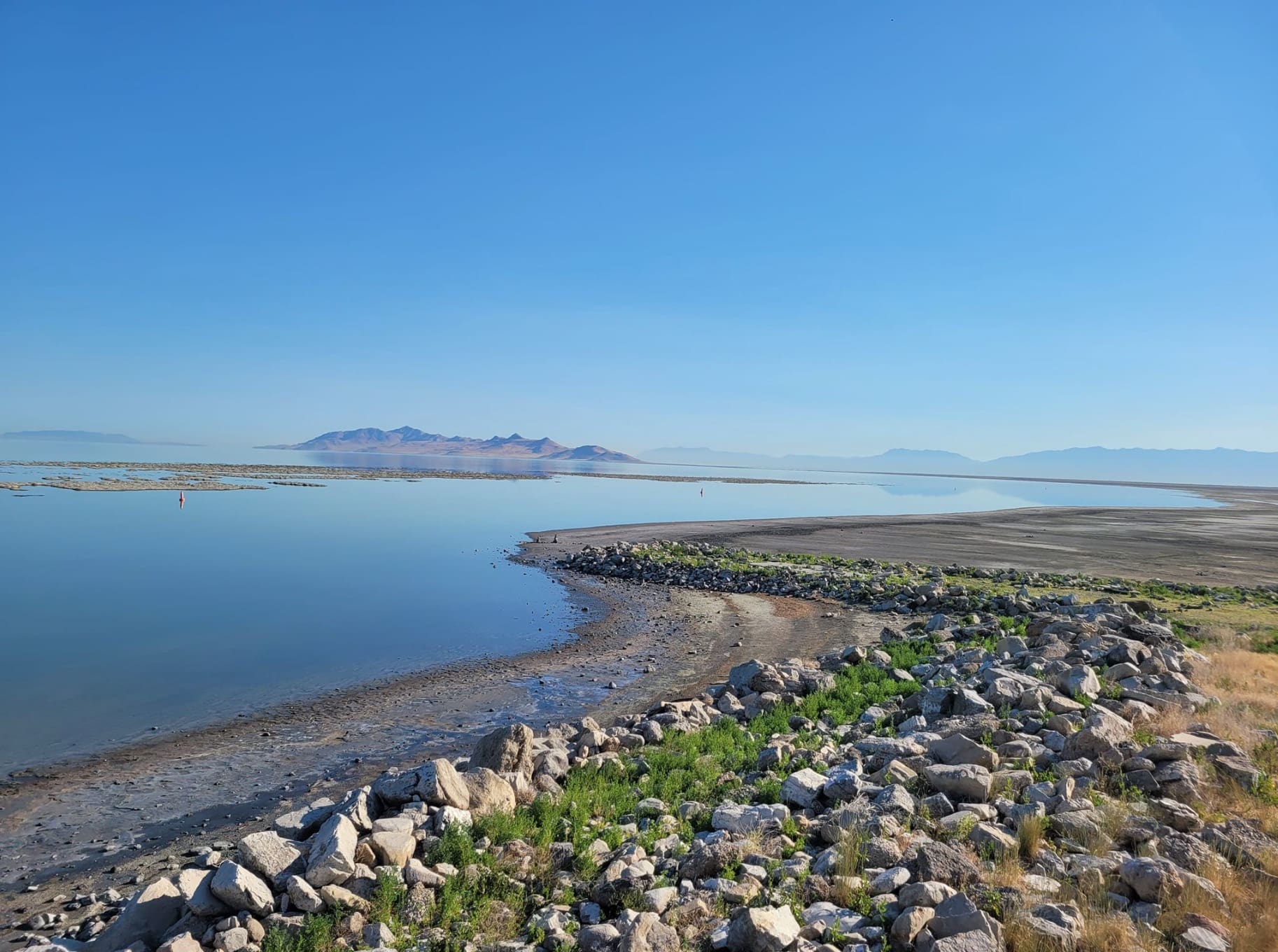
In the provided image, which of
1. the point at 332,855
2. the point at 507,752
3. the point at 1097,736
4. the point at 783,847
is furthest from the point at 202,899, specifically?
the point at 1097,736

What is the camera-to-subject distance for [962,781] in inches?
335

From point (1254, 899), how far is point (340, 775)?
12006 millimetres

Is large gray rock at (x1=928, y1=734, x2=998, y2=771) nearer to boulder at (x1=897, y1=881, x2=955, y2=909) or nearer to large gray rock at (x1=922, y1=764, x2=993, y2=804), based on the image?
large gray rock at (x1=922, y1=764, x2=993, y2=804)

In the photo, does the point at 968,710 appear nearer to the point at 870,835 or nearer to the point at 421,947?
the point at 870,835

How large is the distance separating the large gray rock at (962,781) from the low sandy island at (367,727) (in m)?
8.25

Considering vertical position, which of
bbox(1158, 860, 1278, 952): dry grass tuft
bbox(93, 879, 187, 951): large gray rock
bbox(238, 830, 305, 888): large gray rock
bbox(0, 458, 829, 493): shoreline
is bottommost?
bbox(93, 879, 187, 951): large gray rock

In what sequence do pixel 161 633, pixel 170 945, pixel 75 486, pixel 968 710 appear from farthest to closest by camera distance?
pixel 75 486
pixel 161 633
pixel 968 710
pixel 170 945

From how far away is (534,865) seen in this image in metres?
7.54

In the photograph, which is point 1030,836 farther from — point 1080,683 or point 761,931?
point 1080,683

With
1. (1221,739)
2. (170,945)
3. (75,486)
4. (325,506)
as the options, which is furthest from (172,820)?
(75,486)

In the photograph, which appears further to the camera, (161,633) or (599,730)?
(161,633)

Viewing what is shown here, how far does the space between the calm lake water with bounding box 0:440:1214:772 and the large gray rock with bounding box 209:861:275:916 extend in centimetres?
854

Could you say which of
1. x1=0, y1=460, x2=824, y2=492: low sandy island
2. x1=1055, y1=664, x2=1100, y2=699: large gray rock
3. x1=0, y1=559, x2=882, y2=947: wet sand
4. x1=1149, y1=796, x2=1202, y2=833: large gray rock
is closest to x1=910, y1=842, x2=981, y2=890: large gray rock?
x1=1149, y1=796, x2=1202, y2=833: large gray rock

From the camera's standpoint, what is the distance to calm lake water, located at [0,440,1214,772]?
1573 centimetres
